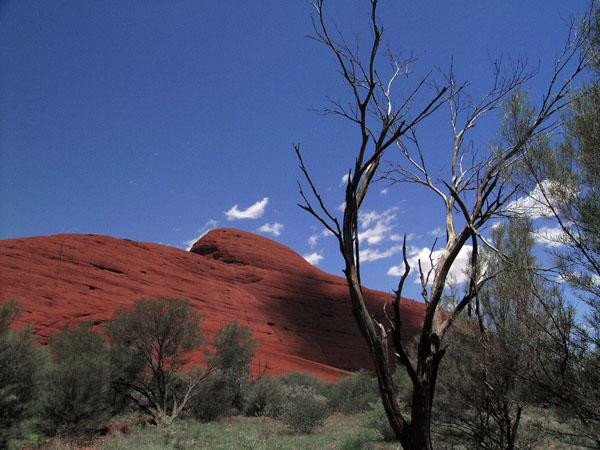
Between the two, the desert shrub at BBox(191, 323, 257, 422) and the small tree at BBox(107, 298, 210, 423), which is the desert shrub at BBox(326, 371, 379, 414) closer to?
the desert shrub at BBox(191, 323, 257, 422)

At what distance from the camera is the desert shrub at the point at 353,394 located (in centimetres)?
1838

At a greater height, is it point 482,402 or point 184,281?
point 184,281

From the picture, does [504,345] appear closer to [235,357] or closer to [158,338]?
[158,338]

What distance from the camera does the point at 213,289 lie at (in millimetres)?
39906

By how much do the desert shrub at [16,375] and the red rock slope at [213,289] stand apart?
1221 centimetres

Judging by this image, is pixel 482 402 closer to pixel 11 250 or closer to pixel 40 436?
pixel 40 436

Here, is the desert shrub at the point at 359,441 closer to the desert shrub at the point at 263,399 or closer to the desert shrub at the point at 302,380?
the desert shrub at the point at 263,399

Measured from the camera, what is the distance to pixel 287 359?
3209cm

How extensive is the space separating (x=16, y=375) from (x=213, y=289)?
28764mm

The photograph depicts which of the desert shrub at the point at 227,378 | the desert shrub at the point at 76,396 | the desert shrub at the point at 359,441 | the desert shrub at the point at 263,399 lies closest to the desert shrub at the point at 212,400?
the desert shrub at the point at 227,378

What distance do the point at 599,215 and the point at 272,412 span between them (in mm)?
17038

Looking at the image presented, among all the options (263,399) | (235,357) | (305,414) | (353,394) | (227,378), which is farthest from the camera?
→ (353,394)

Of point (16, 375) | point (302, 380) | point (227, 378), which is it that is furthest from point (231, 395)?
point (16, 375)

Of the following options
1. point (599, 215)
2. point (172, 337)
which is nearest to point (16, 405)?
point (172, 337)
